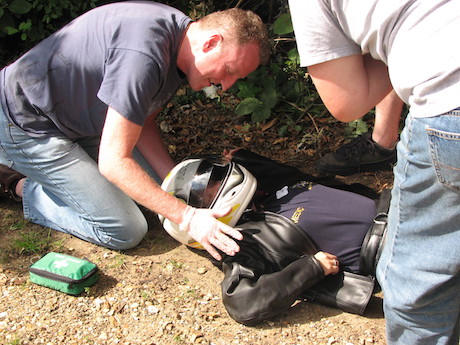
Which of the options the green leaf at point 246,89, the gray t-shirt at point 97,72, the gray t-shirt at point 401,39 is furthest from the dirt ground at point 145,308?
the green leaf at point 246,89

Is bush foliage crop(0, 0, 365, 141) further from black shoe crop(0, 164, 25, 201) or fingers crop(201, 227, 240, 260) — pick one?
fingers crop(201, 227, 240, 260)

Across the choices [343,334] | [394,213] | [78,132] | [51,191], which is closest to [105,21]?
[78,132]

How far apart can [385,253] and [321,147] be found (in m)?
2.72

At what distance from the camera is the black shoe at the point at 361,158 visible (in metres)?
3.82

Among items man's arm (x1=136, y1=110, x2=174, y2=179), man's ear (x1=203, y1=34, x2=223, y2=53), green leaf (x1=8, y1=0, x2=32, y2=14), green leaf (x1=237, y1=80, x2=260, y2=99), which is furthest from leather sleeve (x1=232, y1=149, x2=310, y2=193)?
green leaf (x1=8, y1=0, x2=32, y2=14)

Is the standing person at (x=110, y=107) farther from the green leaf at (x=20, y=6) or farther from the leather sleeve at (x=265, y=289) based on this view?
the green leaf at (x=20, y=6)

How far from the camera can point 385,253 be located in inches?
82.5

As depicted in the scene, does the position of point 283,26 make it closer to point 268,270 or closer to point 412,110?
point 268,270

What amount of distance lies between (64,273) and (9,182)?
4.20ft

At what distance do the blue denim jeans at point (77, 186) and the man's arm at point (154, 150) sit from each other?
1.40ft

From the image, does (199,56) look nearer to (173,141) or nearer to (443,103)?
(443,103)

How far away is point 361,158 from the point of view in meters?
3.86

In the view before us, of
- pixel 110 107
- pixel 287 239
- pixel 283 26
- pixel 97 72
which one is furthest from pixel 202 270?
pixel 283 26

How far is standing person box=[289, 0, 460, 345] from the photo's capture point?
1.66 meters
